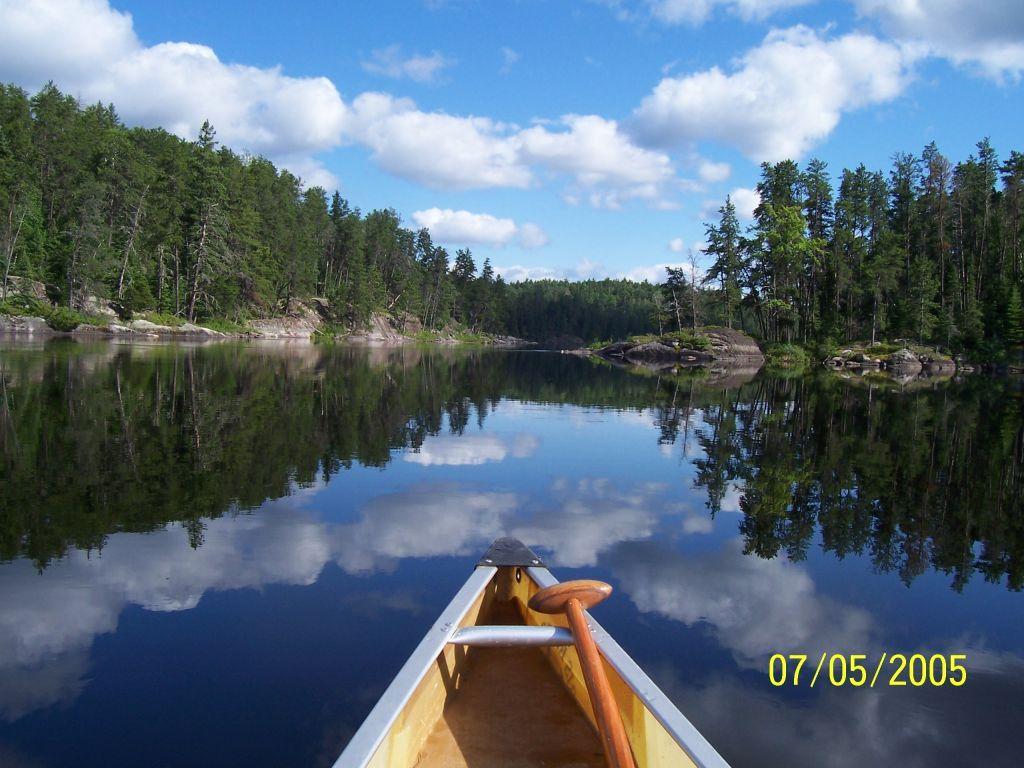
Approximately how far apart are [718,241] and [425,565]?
6663 cm

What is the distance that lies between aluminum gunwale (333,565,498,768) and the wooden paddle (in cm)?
52

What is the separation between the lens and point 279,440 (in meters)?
13.7

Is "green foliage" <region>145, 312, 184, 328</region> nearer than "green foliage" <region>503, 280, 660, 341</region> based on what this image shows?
Yes

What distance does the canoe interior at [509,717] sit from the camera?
340 cm

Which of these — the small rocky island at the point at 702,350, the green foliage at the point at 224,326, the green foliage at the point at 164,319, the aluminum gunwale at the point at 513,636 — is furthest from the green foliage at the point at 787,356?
the aluminum gunwale at the point at 513,636

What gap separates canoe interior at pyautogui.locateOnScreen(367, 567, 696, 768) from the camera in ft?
11.2

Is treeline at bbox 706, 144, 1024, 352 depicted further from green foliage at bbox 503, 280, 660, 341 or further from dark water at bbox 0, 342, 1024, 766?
green foliage at bbox 503, 280, 660, 341

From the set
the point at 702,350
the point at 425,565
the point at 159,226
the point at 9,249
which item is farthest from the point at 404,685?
the point at 159,226

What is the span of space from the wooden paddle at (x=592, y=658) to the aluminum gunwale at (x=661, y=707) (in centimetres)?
8

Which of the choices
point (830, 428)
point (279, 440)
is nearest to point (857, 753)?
point (279, 440)

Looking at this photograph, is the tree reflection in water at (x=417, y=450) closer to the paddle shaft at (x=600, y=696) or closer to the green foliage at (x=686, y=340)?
the paddle shaft at (x=600, y=696)

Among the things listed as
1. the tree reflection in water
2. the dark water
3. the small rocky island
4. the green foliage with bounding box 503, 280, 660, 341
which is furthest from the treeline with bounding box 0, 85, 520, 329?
the green foliage with bounding box 503, 280, 660, 341

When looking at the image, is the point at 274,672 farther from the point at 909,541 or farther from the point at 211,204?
the point at 211,204

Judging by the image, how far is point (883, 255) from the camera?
62.5m
